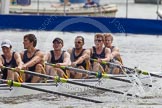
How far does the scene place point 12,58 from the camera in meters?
14.4

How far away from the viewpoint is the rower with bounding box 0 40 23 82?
14055 millimetres

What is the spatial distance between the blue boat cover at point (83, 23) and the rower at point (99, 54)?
468 inches

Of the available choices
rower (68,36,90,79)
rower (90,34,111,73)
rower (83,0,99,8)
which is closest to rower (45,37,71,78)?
rower (68,36,90,79)

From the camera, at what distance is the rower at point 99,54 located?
16.3 metres

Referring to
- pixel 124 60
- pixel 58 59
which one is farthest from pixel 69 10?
pixel 58 59

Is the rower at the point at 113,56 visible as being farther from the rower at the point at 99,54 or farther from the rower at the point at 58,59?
Answer: the rower at the point at 58,59

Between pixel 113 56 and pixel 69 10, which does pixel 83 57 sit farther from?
pixel 69 10

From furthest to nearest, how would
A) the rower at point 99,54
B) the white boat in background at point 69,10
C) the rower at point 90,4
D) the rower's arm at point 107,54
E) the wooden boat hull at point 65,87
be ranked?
1. the rower at point 90,4
2. the white boat in background at point 69,10
3. the rower's arm at point 107,54
4. the rower at point 99,54
5. the wooden boat hull at point 65,87

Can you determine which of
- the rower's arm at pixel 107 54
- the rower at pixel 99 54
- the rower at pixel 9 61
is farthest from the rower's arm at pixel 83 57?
the rower at pixel 9 61

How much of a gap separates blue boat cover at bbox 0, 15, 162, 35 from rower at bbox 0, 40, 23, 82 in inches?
573

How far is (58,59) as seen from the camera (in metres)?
15.5

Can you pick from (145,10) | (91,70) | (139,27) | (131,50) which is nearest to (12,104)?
(91,70)

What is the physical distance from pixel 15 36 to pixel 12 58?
15845mm

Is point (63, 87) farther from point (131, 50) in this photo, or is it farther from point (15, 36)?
point (15, 36)
